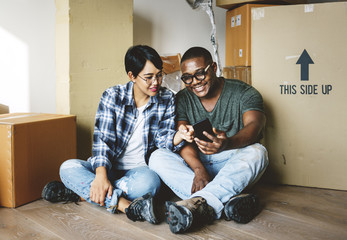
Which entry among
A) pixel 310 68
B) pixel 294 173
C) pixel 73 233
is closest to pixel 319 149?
pixel 294 173

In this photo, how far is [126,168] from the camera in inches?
60.9

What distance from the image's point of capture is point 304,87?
1.73 meters

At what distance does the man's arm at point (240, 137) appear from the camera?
1263 mm

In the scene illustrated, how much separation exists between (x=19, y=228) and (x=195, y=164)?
77 centimetres

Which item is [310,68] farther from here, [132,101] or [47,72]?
[47,72]

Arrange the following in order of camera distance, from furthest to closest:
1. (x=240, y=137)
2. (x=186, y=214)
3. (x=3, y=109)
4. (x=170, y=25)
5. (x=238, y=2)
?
1. (x=170, y=25)
2. (x=238, y=2)
3. (x=3, y=109)
4. (x=240, y=137)
5. (x=186, y=214)

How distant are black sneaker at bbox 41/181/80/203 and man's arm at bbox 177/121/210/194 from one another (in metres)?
0.57

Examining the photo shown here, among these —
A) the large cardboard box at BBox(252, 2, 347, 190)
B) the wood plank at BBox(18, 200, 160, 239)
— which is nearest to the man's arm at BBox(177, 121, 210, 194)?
the wood plank at BBox(18, 200, 160, 239)

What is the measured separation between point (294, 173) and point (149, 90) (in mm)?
986

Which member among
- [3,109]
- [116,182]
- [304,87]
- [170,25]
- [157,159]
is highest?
[170,25]

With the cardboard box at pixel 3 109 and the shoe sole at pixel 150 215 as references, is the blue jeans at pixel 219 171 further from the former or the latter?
the cardboard box at pixel 3 109

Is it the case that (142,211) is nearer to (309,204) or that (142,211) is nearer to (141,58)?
(141,58)

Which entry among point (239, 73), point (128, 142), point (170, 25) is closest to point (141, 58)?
point (128, 142)

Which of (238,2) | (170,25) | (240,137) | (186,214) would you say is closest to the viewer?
(186,214)
